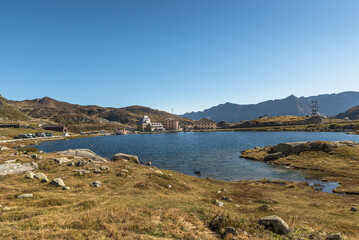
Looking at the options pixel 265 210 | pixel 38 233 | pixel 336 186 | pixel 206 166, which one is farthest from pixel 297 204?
pixel 206 166

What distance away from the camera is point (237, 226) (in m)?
12.6

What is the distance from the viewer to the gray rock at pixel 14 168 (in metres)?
22.7

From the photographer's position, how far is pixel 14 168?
932 inches

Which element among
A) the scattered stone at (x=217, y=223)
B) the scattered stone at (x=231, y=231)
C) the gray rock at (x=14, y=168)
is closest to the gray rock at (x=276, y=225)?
the scattered stone at (x=231, y=231)

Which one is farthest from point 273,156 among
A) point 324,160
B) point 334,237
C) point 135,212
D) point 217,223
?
point 135,212

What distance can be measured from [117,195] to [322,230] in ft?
58.8

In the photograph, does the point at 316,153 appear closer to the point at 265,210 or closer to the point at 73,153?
the point at 265,210

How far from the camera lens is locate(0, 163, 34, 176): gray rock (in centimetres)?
2272

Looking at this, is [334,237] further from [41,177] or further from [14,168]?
[14,168]

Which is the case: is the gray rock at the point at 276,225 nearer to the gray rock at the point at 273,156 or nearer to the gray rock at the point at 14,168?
the gray rock at the point at 14,168

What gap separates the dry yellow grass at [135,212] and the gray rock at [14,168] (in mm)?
1437

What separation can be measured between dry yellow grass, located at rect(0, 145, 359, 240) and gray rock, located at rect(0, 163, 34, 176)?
1437 millimetres

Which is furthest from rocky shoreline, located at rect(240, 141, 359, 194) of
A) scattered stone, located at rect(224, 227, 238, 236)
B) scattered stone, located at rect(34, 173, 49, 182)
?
scattered stone, located at rect(34, 173, 49, 182)

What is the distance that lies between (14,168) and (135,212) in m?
20.8
